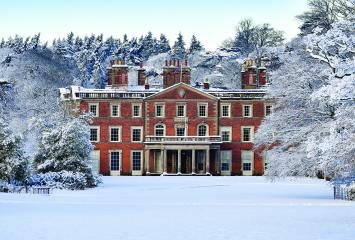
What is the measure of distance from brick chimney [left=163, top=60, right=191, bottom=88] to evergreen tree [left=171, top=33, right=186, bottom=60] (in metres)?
55.1

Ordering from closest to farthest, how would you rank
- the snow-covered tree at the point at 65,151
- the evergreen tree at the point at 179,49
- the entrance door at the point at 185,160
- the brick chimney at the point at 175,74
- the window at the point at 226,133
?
the snow-covered tree at the point at 65,151 < the entrance door at the point at 185,160 < the window at the point at 226,133 < the brick chimney at the point at 175,74 < the evergreen tree at the point at 179,49

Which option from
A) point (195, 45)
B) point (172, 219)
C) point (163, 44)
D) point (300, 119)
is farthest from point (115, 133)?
point (163, 44)

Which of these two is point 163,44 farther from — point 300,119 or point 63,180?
point 300,119

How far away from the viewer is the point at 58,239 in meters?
15.1

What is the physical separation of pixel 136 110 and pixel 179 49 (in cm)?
6305

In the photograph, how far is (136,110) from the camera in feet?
208

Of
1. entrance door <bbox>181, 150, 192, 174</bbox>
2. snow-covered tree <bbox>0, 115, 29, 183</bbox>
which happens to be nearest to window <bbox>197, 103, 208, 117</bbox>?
entrance door <bbox>181, 150, 192, 174</bbox>

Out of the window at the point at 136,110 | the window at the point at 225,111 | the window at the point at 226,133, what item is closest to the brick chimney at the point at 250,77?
the window at the point at 225,111

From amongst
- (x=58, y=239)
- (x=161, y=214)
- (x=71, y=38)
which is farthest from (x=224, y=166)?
(x=71, y=38)

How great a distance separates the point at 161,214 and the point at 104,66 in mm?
94286

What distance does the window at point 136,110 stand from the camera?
63375mm

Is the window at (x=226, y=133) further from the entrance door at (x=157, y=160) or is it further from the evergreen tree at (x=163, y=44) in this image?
the evergreen tree at (x=163, y=44)

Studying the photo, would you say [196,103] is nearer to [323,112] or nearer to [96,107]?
[96,107]

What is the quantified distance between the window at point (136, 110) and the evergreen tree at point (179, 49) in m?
58.1
